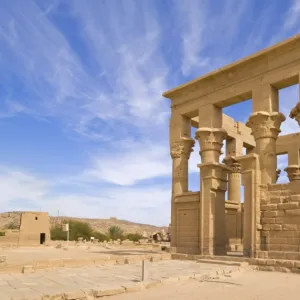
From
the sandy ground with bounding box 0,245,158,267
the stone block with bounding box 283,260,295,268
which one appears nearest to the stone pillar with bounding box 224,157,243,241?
the sandy ground with bounding box 0,245,158,267

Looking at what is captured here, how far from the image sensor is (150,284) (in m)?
7.43

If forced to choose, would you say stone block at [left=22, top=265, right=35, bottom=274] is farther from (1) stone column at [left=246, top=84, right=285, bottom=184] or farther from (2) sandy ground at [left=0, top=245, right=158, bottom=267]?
(1) stone column at [left=246, top=84, right=285, bottom=184]

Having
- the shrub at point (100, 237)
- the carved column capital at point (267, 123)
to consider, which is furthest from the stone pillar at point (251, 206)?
the shrub at point (100, 237)

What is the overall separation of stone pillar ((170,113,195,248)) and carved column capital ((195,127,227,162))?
3.87ft

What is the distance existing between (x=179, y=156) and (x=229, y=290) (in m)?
9.34

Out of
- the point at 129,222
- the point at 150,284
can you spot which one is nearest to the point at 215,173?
the point at 150,284

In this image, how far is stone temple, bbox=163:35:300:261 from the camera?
1193 cm

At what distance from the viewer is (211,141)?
15.0 m

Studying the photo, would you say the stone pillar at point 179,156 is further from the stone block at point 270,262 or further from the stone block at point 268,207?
the stone block at point 270,262

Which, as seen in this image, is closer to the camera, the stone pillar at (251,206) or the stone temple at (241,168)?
the stone temple at (241,168)

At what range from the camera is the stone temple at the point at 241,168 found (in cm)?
1193

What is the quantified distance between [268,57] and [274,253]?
668cm

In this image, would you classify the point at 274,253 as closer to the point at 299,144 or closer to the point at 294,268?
the point at 294,268

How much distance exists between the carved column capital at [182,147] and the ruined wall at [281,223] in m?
4.70
